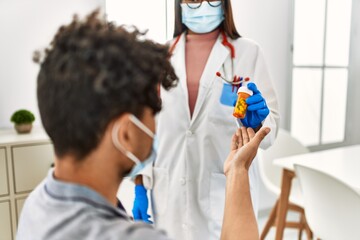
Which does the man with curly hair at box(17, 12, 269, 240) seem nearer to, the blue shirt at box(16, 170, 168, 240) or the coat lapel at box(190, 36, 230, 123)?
the blue shirt at box(16, 170, 168, 240)

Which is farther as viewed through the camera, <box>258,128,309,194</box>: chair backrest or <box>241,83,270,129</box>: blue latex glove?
<box>258,128,309,194</box>: chair backrest

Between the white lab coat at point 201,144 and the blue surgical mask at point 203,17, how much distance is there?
0.09 metres

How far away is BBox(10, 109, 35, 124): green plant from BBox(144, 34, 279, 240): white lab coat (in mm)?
1005

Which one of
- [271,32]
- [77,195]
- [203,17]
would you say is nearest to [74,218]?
[77,195]

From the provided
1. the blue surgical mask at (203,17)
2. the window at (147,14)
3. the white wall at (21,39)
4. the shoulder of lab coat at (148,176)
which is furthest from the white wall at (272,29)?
the shoulder of lab coat at (148,176)

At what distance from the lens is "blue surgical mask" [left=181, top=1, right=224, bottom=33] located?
4.59 ft

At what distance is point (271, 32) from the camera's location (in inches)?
111

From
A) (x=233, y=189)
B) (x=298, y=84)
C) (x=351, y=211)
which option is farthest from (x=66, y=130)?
(x=298, y=84)

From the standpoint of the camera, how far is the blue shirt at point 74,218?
592 millimetres

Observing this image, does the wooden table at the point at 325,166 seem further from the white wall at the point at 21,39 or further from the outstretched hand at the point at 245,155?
the white wall at the point at 21,39

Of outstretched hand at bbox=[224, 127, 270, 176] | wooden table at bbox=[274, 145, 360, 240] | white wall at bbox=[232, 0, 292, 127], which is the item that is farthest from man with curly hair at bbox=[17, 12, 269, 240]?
white wall at bbox=[232, 0, 292, 127]

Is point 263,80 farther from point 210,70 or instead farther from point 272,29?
Result: point 272,29

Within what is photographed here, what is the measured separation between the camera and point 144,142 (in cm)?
69

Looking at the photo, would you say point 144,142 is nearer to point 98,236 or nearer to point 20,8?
point 98,236
